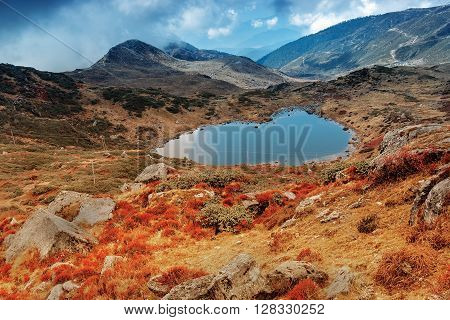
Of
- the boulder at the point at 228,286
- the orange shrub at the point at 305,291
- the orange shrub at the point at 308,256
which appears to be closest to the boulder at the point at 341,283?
the orange shrub at the point at 305,291

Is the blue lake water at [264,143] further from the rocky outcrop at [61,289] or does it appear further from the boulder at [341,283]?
the boulder at [341,283]

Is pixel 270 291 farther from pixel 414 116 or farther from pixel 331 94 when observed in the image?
pixel 331 94

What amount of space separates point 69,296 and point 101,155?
5339 cm

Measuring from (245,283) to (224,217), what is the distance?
10.0m

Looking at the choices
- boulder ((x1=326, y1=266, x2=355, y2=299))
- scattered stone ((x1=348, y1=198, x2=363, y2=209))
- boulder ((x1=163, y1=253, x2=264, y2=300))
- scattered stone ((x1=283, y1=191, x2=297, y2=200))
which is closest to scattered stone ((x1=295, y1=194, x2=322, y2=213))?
scattered stone ((x1=348, y1=198, x2=363, y2=209))

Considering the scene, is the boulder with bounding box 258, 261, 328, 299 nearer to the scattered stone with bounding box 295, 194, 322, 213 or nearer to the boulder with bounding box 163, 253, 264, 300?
the boulder with bounding box 163, 253, 264, 300

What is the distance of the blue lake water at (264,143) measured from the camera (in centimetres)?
7206

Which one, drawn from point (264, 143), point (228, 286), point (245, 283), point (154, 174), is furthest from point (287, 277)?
point (264, 143)

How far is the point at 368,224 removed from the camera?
13.7 meters

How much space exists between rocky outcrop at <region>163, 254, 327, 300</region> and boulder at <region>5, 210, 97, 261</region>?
1123cm

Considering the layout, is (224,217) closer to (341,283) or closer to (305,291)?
(305,291)

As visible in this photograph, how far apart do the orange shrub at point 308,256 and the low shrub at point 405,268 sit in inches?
105

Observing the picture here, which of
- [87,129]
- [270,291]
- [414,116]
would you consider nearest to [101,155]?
[87,129]

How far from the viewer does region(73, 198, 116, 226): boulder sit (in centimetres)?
2462
